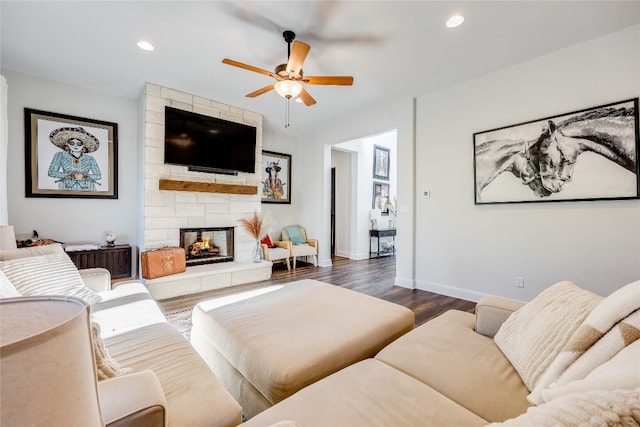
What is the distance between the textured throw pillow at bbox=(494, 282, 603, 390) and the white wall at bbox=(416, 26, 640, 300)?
1934mm

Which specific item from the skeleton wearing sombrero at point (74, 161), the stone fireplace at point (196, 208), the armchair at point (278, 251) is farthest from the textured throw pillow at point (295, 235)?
the skeleton wearing sombrero at point (74, 161)

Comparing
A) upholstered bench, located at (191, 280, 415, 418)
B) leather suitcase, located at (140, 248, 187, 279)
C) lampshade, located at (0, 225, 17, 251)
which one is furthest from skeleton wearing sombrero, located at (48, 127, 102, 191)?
upholstered bench, located at (191, 280, 415, 418)

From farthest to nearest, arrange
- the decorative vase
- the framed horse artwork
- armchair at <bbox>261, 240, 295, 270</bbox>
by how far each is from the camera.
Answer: armchair at <bbox>261, 240, 295, 270</bbox> → the decorative vase → the framed horse artwork

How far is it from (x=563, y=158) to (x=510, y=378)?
2.62 meters

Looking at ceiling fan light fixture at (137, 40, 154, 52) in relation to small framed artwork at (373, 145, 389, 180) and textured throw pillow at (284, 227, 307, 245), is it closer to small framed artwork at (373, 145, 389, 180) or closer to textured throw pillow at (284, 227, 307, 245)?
textured throw pillow at (284, 227, 307, 245)

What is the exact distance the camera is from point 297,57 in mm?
2281

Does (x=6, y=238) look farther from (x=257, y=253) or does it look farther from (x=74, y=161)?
(x=257, y=253)

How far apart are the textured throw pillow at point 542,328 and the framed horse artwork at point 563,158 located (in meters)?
1.97

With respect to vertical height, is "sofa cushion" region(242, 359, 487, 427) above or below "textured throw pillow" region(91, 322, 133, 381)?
below

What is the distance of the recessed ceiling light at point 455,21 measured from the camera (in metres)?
2.24

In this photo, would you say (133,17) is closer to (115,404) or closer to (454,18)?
(454,18)

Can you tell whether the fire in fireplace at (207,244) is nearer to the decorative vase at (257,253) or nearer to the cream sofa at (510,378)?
the decorative vase at (257,253)

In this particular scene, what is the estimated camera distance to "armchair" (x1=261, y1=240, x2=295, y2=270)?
15.2 ft

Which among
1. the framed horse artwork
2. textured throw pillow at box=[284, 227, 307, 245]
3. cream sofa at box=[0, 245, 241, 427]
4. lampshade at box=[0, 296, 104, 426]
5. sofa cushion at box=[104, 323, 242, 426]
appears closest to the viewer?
Result: lampshade at box=[0, 296, 104, 426]
